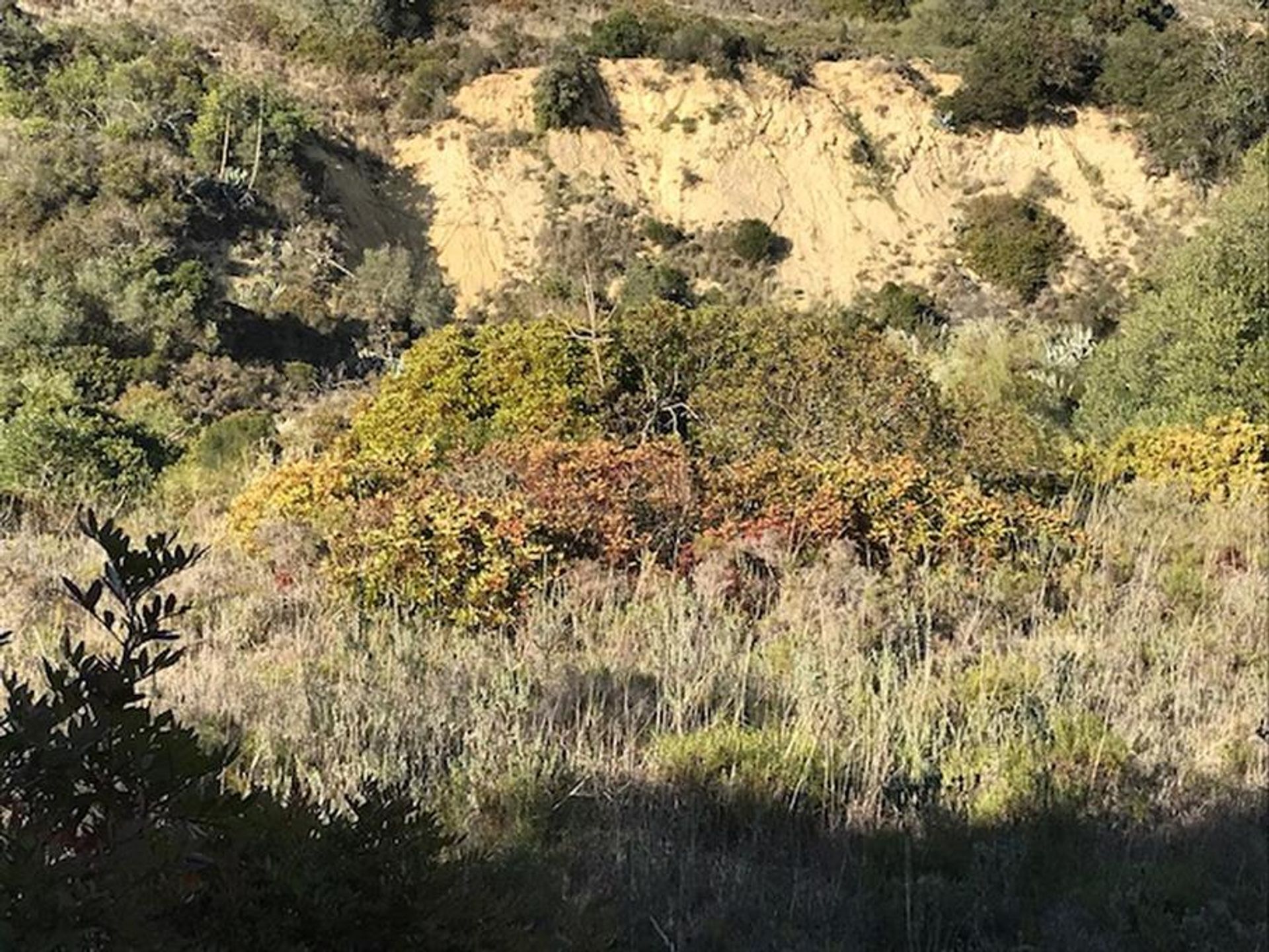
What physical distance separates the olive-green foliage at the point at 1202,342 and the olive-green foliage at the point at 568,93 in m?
15.8

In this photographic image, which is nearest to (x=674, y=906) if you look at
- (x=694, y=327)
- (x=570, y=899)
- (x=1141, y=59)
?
(x=570, y=899)

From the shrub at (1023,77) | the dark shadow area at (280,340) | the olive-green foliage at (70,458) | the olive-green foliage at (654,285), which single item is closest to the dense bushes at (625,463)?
the olive-green foliage at (70,458)

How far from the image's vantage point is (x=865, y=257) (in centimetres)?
2633

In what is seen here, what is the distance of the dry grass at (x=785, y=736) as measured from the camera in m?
3.25

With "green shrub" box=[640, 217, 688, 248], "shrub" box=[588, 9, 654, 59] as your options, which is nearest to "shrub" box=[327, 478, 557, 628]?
"green shrub" box=[640, 217, 688, 248]

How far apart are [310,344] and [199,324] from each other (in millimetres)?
2209

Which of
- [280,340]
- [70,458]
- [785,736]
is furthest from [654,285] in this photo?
[785,736]

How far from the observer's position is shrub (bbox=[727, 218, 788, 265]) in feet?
83.5

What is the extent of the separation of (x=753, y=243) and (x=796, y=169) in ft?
11.2

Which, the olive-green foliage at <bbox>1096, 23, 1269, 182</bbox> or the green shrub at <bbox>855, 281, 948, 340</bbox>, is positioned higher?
the olive-green foliage at <bbox>1096, 23, 1269, 182</bbox>

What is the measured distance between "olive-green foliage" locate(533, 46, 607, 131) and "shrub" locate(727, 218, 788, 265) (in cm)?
470

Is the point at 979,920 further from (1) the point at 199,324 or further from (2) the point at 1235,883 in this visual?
(1) the point at 199,324

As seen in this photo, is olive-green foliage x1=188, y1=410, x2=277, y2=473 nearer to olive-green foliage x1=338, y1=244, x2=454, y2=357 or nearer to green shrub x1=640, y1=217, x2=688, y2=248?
olive-green foliage x1=338, y1=244, x2=454, y2=357

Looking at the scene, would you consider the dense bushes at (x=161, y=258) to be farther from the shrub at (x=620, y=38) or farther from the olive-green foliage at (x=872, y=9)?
the olive-green foliage at (x=872, y=9)
